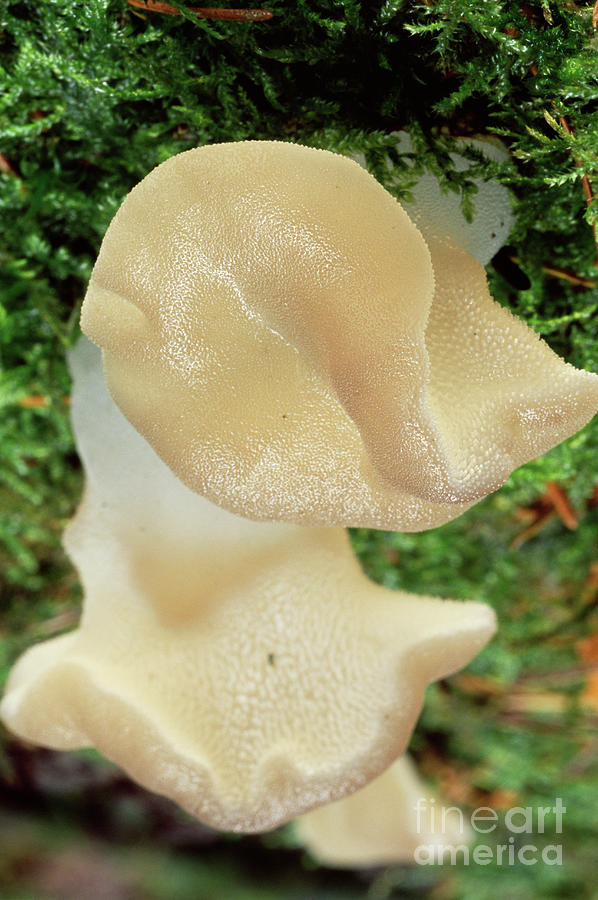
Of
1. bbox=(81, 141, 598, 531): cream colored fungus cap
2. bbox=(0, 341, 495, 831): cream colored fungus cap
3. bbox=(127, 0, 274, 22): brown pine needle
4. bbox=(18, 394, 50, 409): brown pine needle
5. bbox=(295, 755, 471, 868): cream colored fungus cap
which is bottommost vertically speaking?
bbox=(295, 755, 471, 868): cream colored fungus cap

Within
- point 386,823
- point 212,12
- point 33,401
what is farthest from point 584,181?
point 386,823

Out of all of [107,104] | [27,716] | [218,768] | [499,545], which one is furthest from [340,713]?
[107,104]

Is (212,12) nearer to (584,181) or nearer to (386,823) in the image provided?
(584,181)

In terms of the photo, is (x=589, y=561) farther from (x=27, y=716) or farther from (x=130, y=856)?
(x=130, y=856)

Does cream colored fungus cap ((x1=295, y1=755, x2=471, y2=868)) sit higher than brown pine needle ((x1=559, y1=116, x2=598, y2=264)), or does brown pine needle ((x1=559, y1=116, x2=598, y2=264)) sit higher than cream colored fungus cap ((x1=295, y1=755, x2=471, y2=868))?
brown pine needle ((x1=559, y1=116, x2=598, y2=264))

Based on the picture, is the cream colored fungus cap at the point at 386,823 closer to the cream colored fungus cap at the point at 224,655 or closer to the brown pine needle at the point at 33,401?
the cream colored fungus cap at the point at 224,655

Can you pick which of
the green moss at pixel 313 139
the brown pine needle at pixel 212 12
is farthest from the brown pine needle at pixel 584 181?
the brown pine needle at pixel 212 12

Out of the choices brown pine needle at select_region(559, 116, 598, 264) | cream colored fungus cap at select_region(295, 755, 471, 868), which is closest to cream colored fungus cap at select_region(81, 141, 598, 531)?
brown pine needle at select_region(559, 116, 598, 264)

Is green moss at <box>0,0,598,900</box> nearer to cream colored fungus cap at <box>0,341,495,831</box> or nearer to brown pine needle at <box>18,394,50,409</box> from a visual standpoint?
brown pine needle at <box>18,394,50,409</box>
